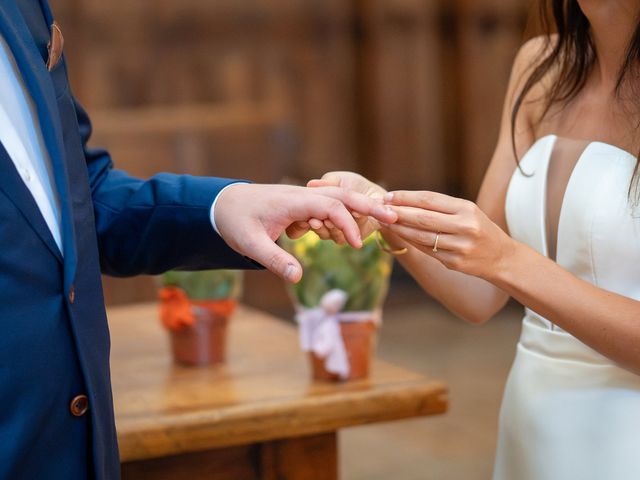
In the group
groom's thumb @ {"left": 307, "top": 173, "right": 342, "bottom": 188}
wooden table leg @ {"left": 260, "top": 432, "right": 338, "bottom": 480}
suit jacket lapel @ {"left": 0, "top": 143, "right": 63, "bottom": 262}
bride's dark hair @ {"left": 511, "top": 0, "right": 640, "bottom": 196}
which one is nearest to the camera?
suit jacket lapel @ {"left": 0, "top": 143, "right": 63, "bottom": 262}

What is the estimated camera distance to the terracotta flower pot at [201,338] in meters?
2.37

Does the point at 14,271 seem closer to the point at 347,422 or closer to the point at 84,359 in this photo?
the point at 84,359

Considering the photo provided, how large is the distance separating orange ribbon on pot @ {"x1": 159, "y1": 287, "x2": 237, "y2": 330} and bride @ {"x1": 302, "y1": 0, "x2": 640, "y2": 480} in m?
0.68

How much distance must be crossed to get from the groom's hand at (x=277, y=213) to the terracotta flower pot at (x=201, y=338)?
85 cm

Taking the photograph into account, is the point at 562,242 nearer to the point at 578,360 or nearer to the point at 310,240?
the point at 578,360

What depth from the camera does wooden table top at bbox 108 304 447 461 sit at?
1.92m

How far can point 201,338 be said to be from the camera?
7.75 ft

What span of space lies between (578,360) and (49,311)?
94cm

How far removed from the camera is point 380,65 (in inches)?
300

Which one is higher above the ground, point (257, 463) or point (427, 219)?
point (427, 219)

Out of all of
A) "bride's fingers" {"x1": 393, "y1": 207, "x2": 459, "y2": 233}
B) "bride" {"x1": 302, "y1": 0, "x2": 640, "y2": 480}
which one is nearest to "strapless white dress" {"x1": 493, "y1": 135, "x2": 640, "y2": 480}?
"bride" {"x1": 302, "y1": 0, "x2": 640, "y2": 480}

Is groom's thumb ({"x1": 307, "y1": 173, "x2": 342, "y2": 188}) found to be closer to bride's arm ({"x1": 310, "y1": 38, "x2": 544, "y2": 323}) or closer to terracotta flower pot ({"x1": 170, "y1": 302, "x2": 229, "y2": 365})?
bride's arm ({"x1": 310, "y1": 38, "x2": 544, "y2": 323})

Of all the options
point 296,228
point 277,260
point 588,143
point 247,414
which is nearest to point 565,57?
point 588,143

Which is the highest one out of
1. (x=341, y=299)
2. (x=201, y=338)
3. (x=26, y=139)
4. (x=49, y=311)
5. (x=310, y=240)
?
(x=26, y=139)
